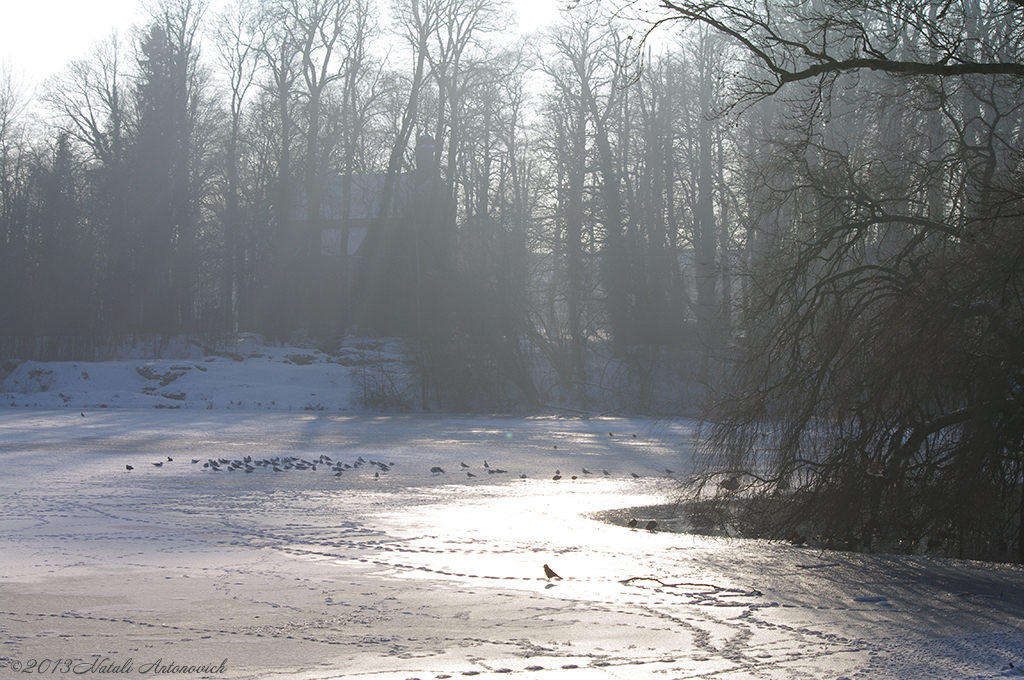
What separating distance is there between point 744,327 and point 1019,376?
2.28 metres

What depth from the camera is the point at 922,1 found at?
22.0ft

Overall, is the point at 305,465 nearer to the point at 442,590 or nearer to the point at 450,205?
the point at 442,590

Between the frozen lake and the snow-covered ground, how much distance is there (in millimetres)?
21

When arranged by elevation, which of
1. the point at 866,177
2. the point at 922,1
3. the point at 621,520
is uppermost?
the point at 922,1

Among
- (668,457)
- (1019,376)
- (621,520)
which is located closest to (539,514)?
(621,520)

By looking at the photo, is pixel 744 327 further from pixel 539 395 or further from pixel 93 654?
pixel 539 395

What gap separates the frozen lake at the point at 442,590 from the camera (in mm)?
4094

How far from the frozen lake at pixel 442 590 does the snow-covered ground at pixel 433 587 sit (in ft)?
0.07

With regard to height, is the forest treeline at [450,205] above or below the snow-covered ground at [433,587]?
above

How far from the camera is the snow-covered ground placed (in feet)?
13.4

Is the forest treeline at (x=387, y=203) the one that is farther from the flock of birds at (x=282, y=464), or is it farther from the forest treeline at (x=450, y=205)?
the flock of birds at (x=282, y=464)

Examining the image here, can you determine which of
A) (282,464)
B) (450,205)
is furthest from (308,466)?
(450,205)

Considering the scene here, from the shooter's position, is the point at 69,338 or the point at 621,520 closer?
the point at 621,520

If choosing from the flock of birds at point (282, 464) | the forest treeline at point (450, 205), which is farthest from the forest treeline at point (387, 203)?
the flock of birds at point (282, 464)
